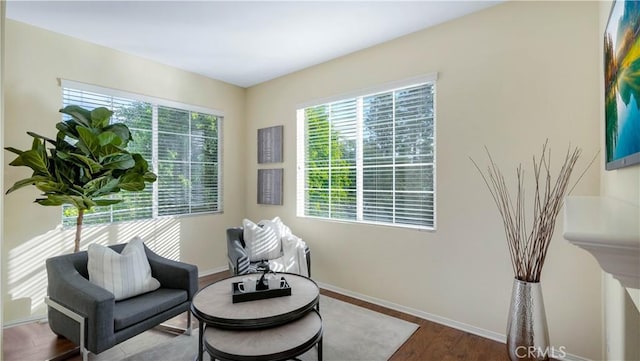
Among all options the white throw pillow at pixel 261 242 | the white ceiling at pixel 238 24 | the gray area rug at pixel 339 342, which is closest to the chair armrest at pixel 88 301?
the gray area rug at pixel 339 342

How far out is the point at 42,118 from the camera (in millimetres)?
2922

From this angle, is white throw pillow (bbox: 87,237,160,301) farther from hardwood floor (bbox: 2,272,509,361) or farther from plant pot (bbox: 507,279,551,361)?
plant pot (bbox: 507,279,551,361)

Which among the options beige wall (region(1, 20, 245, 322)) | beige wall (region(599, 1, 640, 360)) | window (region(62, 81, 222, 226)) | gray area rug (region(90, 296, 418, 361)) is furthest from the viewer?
window (region(62, 81, 222, 226))

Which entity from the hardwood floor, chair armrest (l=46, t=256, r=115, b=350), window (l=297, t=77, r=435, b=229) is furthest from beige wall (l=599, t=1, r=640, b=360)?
chair armrest (l=46, t=256, r=115, b=350)

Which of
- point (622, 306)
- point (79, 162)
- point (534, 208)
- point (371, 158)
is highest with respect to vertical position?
point (371, 158)

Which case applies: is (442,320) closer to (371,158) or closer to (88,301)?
(371,158)

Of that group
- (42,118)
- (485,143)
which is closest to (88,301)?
(42,118)

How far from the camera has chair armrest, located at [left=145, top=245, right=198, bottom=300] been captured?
2516 mm

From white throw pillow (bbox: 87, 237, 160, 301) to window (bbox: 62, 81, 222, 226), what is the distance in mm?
1217

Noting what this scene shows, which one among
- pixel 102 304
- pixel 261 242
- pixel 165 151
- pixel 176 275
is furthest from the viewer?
pixel 165 151

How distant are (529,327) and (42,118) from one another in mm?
4626

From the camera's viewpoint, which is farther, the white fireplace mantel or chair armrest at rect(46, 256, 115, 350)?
chair armrest at rect(46, 256, 115, 350)

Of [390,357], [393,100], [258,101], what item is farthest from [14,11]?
[390,357]

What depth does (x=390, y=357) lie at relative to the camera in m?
2.25
